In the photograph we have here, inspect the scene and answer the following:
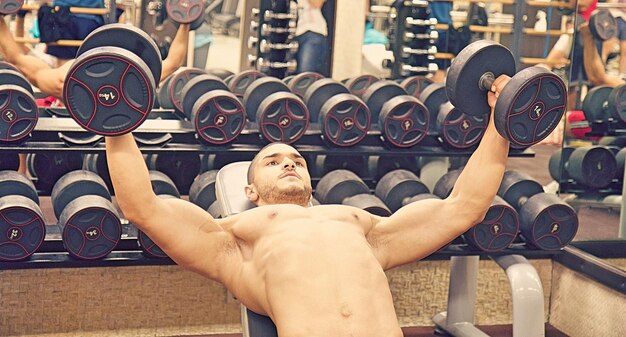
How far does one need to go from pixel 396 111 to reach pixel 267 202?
1146mm

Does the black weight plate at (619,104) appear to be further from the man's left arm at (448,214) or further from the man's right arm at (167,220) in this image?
the man's right arm at (167,220)

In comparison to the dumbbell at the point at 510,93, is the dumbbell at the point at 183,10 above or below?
above

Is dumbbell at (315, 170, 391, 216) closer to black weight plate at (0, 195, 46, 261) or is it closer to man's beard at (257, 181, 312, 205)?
man's beard at (257, 181, 312, 205)

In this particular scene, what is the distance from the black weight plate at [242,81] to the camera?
475 cm

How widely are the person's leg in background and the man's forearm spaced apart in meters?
2.82

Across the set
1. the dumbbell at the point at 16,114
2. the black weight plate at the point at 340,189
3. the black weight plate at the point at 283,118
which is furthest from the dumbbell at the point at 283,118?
the dumbbell at the point at 16,114

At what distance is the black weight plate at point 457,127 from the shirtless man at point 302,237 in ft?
3.83

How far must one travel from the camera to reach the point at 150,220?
249cm

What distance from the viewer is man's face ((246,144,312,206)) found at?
9.46 ft

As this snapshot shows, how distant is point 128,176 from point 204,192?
1393 millimetres

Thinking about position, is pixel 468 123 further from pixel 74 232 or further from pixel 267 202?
pixel 74 232

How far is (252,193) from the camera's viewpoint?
2982 millimetres

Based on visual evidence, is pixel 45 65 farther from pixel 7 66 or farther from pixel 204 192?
pixel 204 192

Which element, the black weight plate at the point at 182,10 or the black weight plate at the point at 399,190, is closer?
the black weight plate at the point at 399,190
